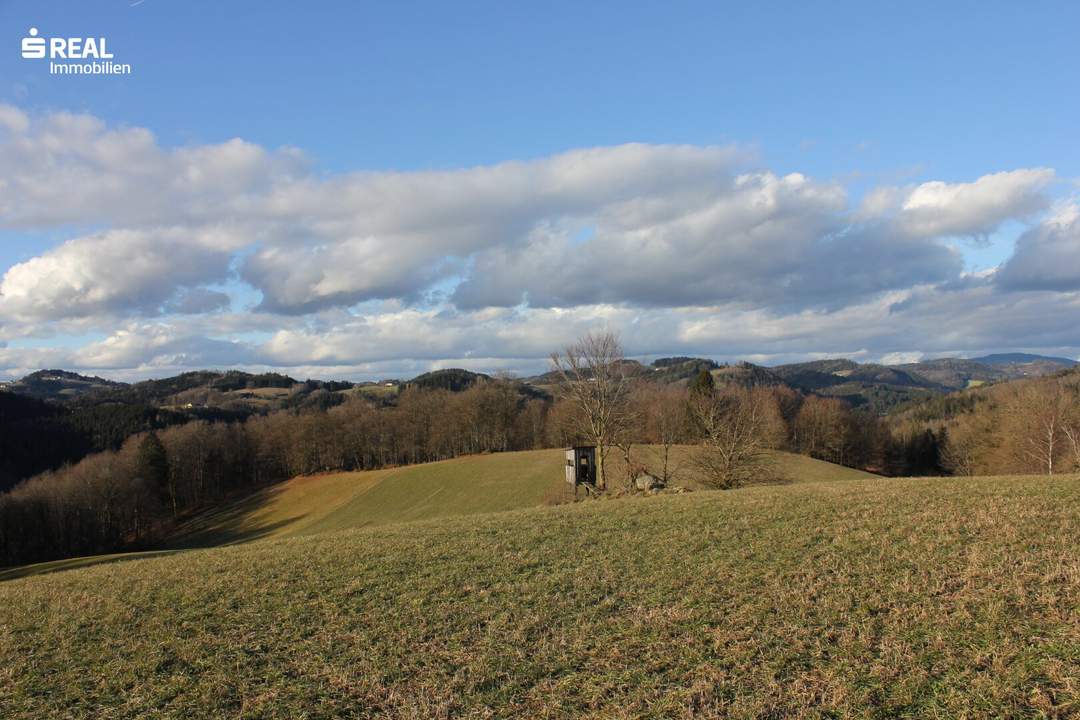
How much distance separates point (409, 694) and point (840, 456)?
106 meters

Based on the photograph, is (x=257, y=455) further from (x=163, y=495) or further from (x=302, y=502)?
(x=302, y=502)

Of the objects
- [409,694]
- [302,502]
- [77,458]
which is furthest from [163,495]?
[409,694]

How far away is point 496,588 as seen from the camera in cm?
1252

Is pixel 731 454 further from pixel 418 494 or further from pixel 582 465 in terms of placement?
pixel 418 494

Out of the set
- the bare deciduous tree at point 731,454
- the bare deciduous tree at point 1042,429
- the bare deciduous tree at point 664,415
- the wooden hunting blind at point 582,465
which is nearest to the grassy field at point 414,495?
the wooden hunting blind at point 582,465

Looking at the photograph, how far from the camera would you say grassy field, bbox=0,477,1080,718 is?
7359 mm

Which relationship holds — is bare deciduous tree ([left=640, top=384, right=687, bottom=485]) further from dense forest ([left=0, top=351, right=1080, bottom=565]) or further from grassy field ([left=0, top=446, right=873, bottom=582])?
grassy field ([left=0, top=446, right=873, bottom=582])

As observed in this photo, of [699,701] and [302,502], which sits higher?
[699,701]

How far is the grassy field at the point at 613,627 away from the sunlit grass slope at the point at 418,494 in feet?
109

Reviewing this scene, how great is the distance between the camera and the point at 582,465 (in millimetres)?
46031

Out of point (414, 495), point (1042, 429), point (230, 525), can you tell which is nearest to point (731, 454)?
point (414, 495)

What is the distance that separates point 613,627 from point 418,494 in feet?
206

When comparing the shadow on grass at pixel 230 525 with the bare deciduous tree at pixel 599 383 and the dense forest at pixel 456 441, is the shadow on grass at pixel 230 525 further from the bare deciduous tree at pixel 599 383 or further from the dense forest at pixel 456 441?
the bare deciduous tree at pixel 599 383

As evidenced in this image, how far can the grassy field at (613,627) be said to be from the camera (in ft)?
24.1
